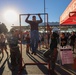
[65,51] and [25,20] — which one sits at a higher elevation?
[25,20]

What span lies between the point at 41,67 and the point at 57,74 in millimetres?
1819

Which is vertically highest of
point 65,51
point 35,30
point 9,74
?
point 35,30

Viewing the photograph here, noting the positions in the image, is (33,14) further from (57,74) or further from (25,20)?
(57,74)

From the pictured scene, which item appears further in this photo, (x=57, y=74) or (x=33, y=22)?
(x=33, y=22)

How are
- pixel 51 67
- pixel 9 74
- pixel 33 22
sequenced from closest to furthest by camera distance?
pixel 9 74 < pixel 51 67 < pixel 33 22

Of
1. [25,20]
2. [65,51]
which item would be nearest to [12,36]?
[25,20]

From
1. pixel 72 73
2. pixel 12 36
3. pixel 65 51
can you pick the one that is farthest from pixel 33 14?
pixel 72 73

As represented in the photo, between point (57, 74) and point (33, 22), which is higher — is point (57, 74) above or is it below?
below

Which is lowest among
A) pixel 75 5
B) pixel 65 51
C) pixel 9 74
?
pixel 9 74

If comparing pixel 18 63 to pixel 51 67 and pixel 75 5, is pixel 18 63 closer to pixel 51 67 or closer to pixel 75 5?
A: pixel 51 67

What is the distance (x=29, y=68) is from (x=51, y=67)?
104 centimetres

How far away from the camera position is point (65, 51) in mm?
12789

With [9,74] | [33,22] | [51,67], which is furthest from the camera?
[33,22]

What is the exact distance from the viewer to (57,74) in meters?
10.7
